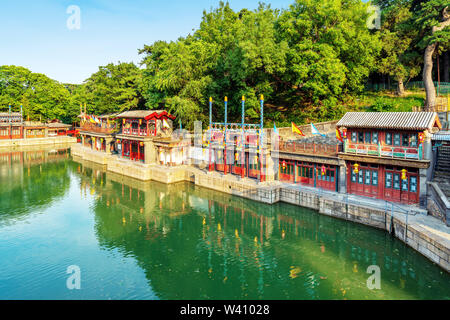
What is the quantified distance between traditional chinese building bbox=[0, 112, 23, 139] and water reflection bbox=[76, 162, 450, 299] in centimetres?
5009

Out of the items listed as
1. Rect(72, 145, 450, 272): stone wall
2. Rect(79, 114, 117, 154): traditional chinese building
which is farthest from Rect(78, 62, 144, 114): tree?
Rect(72, 145, 450, 272): stone wall

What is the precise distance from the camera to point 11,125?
66.4 m

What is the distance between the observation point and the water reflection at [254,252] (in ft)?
50.9

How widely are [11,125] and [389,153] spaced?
2837 inches

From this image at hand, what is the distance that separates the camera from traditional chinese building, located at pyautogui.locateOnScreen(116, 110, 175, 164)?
39250mm

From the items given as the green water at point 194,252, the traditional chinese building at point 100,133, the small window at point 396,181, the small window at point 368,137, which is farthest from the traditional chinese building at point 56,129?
the small window at point 396,181

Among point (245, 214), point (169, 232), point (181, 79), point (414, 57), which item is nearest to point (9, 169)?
point (181, 79)

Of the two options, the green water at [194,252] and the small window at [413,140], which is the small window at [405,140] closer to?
the small window at [413,140]

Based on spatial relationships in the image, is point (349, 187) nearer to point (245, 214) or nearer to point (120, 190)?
point (245, 214)

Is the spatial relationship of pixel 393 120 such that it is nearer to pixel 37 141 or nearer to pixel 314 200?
pixel 314 200

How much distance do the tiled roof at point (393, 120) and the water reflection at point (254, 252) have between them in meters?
7.32

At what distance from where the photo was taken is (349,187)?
25.2 metres

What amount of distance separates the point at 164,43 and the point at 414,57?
37.3m
